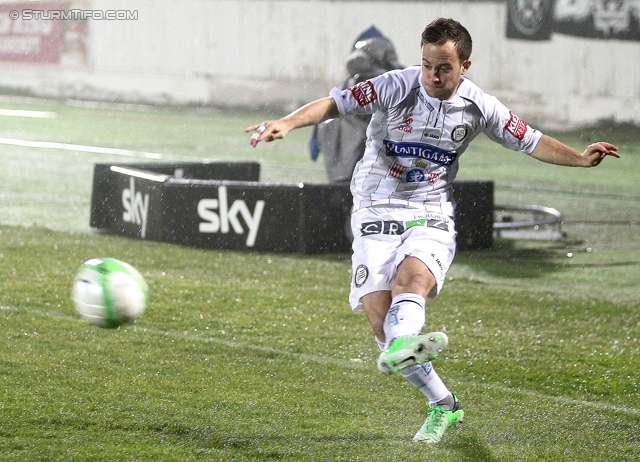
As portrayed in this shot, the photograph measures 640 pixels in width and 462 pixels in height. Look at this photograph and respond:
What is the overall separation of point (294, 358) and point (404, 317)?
166cm

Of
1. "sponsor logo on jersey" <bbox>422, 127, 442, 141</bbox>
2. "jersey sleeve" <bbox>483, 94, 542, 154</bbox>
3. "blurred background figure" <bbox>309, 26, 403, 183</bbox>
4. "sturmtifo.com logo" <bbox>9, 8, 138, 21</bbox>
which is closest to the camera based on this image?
"sponsor logo on jersey" <bbox>422, 127, 442, 141</bbox>

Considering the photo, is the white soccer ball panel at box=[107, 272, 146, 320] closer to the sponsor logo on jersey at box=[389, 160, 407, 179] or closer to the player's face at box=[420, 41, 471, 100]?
the sponsor logo on jersey at box=[389, 160, 407, 179]

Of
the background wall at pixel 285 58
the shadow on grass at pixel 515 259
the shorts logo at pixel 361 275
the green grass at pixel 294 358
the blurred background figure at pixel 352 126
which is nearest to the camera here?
the green grass at pixel 294 358

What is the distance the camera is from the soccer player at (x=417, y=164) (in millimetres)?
4273

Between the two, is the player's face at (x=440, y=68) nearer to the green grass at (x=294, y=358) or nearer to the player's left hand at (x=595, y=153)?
the player's left hand at (x=595, y=153)

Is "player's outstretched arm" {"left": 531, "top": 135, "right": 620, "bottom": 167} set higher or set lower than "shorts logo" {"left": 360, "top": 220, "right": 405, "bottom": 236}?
higher

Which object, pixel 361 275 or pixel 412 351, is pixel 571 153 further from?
pixel 412 351

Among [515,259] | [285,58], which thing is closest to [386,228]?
[515,259]

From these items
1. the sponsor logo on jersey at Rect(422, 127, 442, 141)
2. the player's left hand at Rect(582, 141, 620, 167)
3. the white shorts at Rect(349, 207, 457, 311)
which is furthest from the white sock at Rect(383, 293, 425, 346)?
the player's left hand at Rect(582, 141, 620, 167)

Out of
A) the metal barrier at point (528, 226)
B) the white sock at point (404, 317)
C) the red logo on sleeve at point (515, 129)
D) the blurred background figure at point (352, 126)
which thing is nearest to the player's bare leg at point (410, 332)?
the white sock at point (404, 317)

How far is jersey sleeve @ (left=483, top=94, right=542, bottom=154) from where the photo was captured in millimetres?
4551

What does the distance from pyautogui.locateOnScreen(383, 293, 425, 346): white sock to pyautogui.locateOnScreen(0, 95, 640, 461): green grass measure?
0.49 metres

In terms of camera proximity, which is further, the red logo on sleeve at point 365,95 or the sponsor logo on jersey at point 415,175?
the sponsor logo on jersey at point 415,175

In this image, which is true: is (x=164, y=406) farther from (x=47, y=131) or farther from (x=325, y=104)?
(x=47, y=131)
